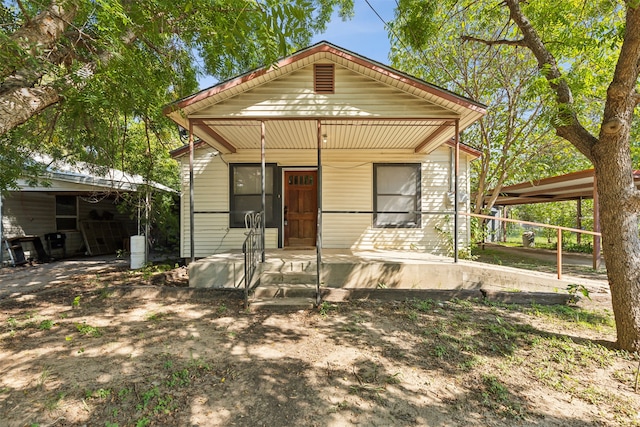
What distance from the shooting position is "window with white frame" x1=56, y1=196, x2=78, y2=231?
34.6ft

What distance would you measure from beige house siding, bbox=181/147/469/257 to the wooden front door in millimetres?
293

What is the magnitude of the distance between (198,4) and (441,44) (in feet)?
28.4

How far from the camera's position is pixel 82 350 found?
10.4 feet

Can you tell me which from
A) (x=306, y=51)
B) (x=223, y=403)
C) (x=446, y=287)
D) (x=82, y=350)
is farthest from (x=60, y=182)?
(x=446, y=287)

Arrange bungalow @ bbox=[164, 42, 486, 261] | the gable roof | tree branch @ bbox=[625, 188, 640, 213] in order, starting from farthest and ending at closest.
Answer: bungalow @ bbox=[164, 42, 486, 261] → the gable roof → tree branch @ bbox=[625, 188, 640, 213]

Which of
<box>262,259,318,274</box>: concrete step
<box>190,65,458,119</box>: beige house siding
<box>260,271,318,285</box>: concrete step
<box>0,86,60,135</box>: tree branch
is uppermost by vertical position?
<box>190,65,458,119</box>: beige house siding

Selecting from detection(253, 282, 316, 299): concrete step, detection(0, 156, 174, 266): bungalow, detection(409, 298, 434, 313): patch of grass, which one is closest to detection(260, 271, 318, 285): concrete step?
detection(253, 282, 316, 299): concrete step

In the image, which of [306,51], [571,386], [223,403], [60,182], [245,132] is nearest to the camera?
[223,403]

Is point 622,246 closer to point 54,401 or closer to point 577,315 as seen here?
point 577,315

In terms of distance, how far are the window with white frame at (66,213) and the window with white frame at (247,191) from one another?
7.61m

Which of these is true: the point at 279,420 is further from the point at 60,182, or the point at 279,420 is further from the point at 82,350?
the point at 60,182

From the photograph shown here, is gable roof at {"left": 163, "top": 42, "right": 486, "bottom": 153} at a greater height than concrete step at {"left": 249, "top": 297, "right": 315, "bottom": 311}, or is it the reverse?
gable roof at {"left": 163, "top": 42, "right": 486, "bottom": 153}

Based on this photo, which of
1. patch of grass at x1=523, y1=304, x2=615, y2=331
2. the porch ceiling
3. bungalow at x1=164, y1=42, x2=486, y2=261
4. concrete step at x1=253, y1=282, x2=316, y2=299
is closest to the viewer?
patch of grass at x1=523, y1=304, x2=615, y2=331

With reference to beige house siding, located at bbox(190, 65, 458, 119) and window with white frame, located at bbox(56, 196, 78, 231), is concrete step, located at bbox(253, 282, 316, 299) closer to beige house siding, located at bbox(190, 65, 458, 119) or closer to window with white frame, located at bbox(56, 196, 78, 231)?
beige house siding, located at bbox(190, 65, 458, 119)
